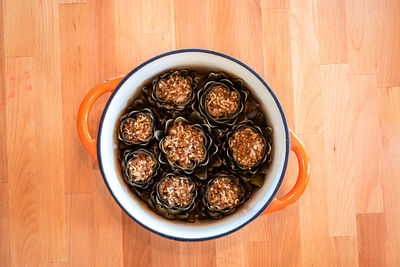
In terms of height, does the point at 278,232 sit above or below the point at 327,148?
below

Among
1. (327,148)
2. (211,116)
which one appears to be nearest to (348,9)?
(327,148)

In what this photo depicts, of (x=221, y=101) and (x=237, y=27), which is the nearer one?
(x=221, y=101)

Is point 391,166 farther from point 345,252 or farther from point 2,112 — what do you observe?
point 2,112

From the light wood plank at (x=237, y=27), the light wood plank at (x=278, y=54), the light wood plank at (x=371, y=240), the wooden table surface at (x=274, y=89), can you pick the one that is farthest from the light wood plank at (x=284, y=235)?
the light wood plank at (x=237, y=27)

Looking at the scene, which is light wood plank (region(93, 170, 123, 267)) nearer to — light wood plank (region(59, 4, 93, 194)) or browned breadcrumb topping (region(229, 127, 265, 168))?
light wood plank (region(59, 4, 93, 194))

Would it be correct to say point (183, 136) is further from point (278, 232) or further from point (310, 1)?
point (310, 1)

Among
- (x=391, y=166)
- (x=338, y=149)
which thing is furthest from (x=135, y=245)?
(x=391, y=166)

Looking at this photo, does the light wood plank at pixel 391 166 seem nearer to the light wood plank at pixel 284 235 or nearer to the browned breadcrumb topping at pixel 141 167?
the light wood plank at pixel 284 235
